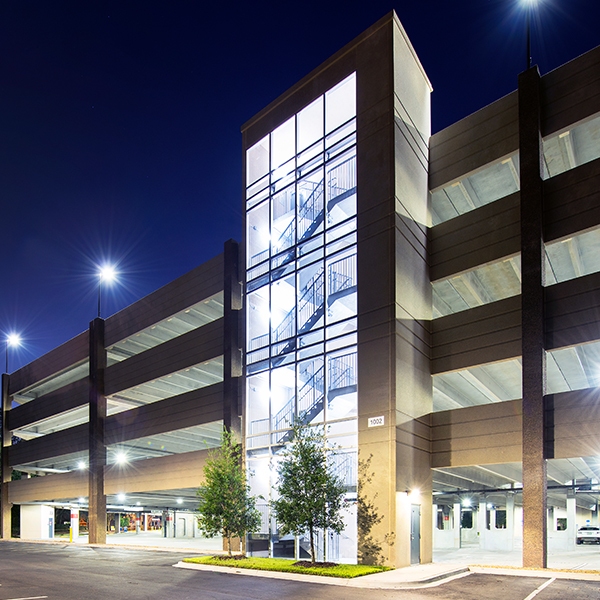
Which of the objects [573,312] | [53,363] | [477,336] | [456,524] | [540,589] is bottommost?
[456,524]

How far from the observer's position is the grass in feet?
65.0

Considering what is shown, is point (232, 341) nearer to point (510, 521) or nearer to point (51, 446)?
point (510, 521)

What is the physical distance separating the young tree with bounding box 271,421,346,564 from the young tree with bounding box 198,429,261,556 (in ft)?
12.2

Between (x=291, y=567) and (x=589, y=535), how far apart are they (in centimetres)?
3247

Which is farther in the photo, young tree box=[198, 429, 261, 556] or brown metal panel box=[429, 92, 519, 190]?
brown metal panel box=[429, 92, 519, 190]

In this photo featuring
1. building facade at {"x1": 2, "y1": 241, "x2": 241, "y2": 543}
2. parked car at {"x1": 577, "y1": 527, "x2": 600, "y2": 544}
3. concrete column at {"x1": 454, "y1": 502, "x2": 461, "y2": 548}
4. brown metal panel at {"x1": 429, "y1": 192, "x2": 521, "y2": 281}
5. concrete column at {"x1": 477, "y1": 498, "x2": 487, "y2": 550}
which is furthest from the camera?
parked car at {"x1": 577, "y1": 527, "x2": 600, "y2": 544}

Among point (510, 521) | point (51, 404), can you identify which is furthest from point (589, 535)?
point (51, 404)

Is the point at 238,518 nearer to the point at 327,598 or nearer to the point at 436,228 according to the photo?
the point at 327,598

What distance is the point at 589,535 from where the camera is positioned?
44344 mm

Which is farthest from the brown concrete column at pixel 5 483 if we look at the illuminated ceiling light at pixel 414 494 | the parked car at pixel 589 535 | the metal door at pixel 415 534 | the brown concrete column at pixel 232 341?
the parked car at pixel 589 535

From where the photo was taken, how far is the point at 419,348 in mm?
26281

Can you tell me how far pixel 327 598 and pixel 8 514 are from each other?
5567 cm

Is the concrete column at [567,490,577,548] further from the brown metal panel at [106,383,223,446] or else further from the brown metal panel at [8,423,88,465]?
the brown metal panel at [8,423,88,465]

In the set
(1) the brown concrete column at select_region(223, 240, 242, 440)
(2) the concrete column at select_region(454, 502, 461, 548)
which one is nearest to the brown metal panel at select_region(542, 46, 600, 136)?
(1) the brown concrete column at select_region(223, 240, 242, 440)
